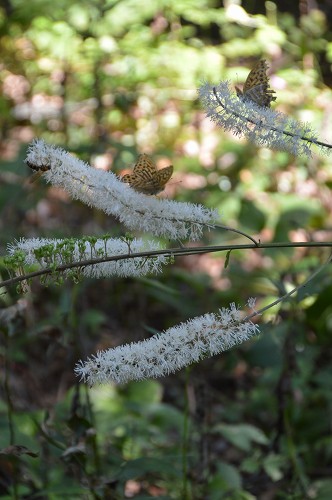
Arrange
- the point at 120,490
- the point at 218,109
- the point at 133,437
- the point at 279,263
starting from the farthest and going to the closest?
the point at 279,263 → the point at 133,437 → the point at 120,490 → the point at 218,109

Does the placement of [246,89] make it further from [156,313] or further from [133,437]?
[156,313]

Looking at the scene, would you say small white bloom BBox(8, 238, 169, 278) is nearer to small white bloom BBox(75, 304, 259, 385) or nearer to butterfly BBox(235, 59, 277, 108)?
small white bloom BBox(75, 304, 259, 385)

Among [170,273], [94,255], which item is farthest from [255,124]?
[170,273]

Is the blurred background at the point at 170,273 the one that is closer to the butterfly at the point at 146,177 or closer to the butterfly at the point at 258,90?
the butterfly at the point at 146,177

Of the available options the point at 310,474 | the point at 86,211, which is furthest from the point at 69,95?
the point at 310,474

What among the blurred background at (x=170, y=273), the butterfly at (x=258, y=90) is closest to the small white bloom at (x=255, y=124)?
the butterfly at (x=258, y=90)

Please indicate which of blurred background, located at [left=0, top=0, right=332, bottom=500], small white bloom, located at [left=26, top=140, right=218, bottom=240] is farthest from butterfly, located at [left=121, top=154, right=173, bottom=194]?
blurred background, located at [left=0, top=0, right=332, bottom=500]

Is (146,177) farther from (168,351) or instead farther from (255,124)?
(168,351)
